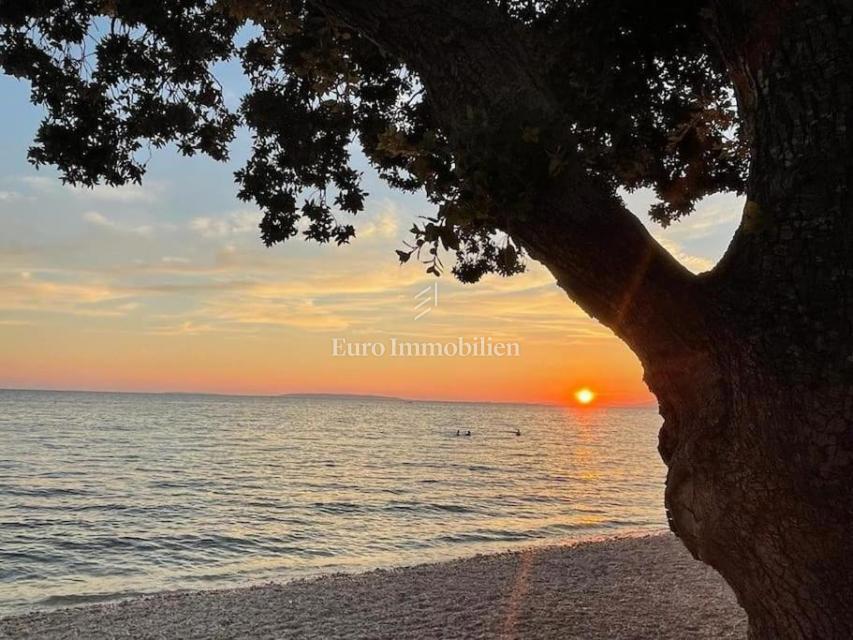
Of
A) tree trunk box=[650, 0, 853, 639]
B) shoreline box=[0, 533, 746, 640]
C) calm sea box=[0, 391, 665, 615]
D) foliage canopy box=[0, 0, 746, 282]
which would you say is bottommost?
calm sea box=[0, 391, 665, 615]

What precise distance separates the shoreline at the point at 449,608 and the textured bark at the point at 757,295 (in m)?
5.64

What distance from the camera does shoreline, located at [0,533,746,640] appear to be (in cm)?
812

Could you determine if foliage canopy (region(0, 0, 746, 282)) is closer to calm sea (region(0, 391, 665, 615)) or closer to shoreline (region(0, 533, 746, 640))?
shoreline (region(0, 533, 746, 640))

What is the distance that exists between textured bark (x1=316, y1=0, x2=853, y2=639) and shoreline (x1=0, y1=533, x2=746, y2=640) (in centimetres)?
564

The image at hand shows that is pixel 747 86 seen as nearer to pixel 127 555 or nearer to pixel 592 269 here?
pixel 592 269

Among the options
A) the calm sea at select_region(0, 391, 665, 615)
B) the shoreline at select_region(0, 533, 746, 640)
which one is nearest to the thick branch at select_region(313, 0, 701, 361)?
the shoreline at select_region(0, 533, 746, 640)

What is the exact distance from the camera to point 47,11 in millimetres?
5203

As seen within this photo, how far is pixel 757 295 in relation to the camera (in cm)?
261

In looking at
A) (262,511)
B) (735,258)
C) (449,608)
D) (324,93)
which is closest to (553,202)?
(735,258)

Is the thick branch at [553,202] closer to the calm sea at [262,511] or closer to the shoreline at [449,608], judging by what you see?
the shoreline at [449,608]

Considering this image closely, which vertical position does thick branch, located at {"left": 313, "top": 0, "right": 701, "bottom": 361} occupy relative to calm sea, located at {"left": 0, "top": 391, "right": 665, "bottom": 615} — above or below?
above

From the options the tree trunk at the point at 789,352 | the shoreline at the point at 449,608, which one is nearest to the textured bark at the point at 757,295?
the tree trunk at the point at 789,352

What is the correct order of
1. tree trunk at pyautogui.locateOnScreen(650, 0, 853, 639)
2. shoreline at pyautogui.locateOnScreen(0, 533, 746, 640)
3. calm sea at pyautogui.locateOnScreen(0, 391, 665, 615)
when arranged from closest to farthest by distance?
tree trunk at pyautogui.locateOnScreen(650, 0, 853, 639) < shoreline at pyautogui.locateOnScreen(0, 533, 746, 640) < calm sea at pyautogui.locateOnScreen(0, 391, 665, 615)

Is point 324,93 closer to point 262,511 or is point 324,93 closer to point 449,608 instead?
point 449,608
